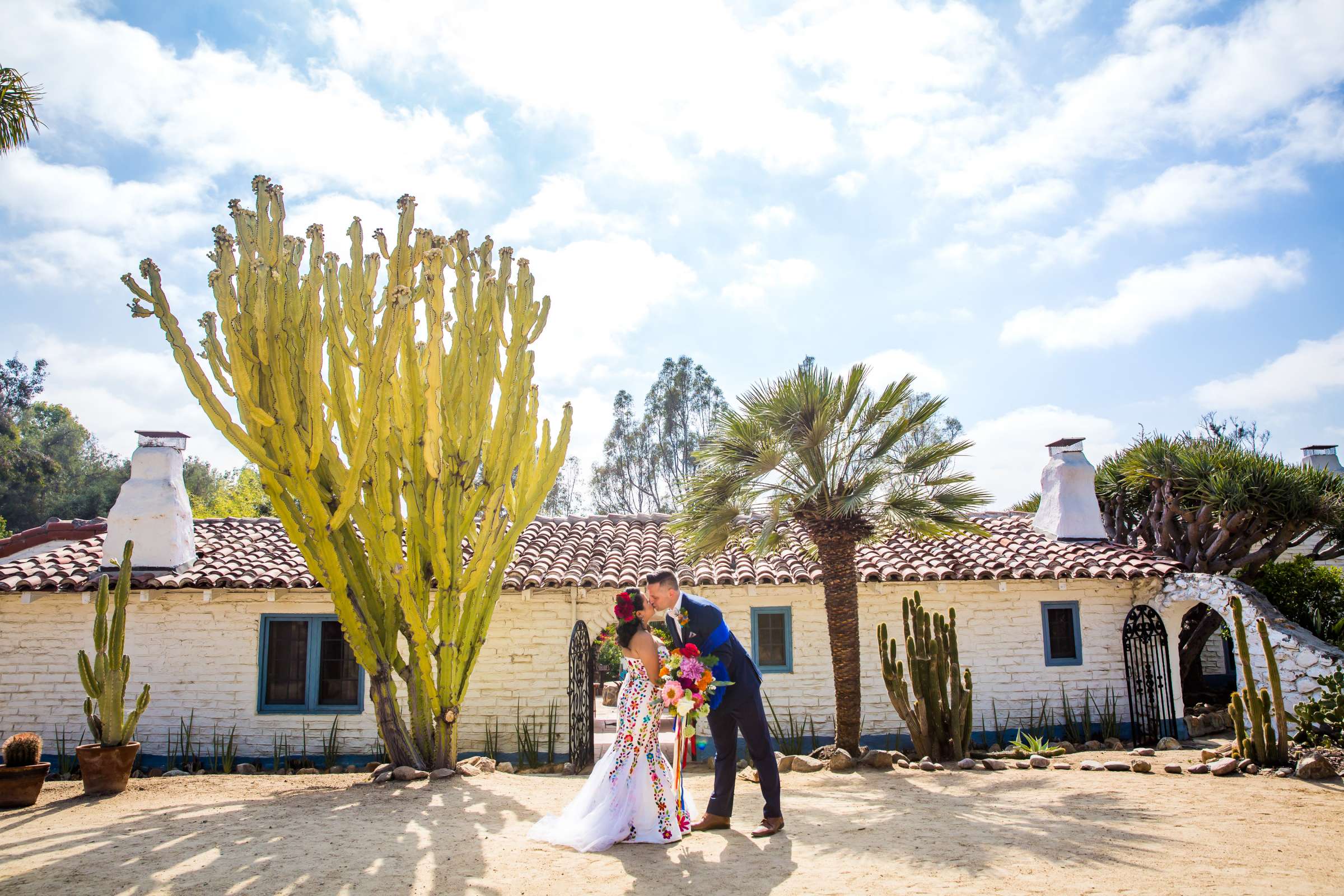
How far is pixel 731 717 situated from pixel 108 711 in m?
6.29

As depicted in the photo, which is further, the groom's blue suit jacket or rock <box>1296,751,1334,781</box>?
rock <box>1296,751,1334,781</box>

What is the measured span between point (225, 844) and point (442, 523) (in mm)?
3211

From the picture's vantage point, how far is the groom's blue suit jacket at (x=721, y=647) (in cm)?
574

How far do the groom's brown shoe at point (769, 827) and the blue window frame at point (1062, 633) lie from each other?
A: 810cm

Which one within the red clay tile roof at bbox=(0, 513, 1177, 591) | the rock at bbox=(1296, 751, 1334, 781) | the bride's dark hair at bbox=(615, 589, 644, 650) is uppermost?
the red clay tile roof at bbox=(0, 513, 1177, 591)

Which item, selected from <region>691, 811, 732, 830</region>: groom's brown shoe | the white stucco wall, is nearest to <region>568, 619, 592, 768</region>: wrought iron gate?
the white stucco wall

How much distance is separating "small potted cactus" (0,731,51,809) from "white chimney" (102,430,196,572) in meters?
4.44

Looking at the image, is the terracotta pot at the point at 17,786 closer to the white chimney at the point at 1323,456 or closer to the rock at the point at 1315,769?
the rock at the point at 1315,769

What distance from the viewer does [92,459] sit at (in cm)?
4566

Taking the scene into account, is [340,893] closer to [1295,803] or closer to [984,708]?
[1295,803]

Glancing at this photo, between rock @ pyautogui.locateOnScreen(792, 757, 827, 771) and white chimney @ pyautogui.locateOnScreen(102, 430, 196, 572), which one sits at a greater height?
white chimney @ pyautogui.locateOnScreen(102, 430, 196, 572)

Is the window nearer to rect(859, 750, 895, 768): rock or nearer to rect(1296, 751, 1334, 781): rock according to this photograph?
rect(859, 750, 895, 768): rock

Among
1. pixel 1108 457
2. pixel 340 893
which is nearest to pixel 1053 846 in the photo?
pixel 340 893

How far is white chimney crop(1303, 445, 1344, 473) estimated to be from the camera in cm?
1672
